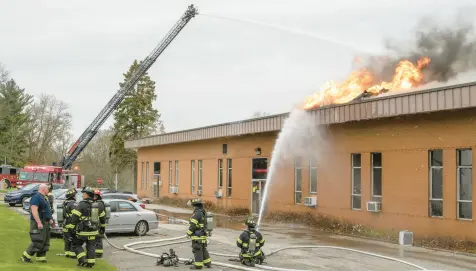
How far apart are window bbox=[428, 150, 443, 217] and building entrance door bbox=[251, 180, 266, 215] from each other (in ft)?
38.0

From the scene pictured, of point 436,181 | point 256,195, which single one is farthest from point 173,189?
point 436,181

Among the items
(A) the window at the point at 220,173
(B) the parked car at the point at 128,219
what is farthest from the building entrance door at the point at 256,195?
(B) the parked car at the point at 128,219

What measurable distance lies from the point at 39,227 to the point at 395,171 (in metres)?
13.8

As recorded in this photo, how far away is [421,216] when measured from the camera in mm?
19047

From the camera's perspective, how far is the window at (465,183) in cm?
1752

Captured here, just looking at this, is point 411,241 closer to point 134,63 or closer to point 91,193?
point 91,193

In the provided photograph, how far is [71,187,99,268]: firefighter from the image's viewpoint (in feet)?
38.7

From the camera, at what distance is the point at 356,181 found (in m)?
22.6

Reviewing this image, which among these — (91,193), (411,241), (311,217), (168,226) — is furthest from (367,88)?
(91,193)

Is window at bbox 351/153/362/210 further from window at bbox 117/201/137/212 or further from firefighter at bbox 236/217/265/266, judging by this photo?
firefighter at bbox 236/217/265/266

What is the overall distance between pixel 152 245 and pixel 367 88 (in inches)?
533

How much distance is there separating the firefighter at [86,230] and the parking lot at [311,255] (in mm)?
820

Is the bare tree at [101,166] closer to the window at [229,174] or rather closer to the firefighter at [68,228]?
the window at [229,174]

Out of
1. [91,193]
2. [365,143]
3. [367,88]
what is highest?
[367,88]
